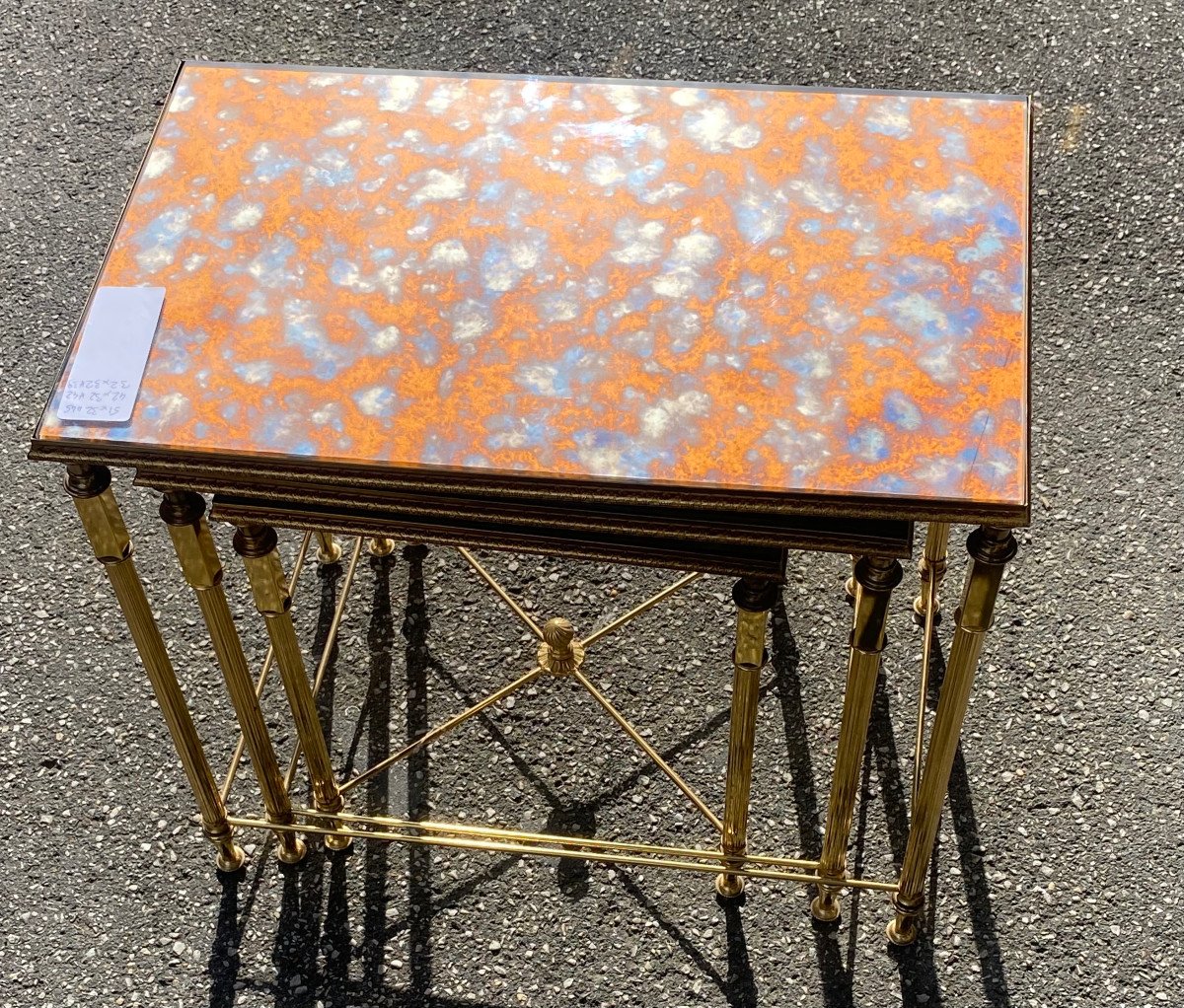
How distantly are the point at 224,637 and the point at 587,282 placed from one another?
0.87 m

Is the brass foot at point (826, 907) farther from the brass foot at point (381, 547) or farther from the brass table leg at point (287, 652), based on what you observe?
the brass foot at point (381, 547)

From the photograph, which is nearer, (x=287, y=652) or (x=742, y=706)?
(x=742, y=706)

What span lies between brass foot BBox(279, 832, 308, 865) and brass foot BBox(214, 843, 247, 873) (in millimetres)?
79

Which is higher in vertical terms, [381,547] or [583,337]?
[583,337]

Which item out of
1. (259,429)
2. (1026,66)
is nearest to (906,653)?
(259,429)

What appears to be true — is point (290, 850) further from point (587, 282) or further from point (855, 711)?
point (587, 282)

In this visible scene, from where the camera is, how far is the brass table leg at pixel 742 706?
86.2 inches

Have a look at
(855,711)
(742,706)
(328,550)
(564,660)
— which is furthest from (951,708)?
(328,550)

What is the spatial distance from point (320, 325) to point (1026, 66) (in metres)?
2.93

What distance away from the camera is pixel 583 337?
6.96 feet

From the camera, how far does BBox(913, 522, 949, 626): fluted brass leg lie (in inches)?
121

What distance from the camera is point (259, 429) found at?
6.72ft

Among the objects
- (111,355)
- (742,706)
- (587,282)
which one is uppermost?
(587,282)

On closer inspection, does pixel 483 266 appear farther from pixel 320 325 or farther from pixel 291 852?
pixel 291 852
